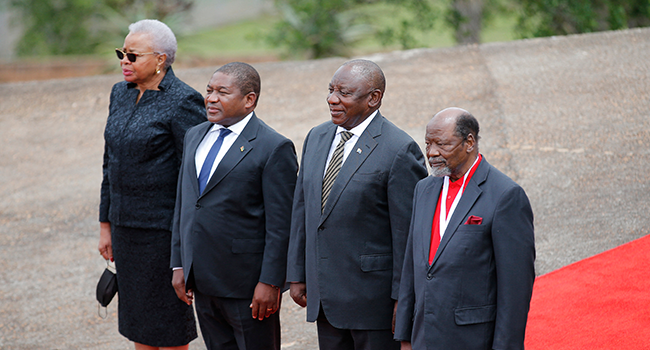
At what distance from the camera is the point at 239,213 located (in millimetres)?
3207

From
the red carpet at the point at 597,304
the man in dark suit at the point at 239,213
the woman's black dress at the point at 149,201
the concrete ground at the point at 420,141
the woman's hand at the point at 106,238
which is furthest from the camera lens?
the concrete ground at the point at 420,141

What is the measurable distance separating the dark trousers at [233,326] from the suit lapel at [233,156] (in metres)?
0.55

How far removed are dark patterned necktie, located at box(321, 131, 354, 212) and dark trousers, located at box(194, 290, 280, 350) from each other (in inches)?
28.8

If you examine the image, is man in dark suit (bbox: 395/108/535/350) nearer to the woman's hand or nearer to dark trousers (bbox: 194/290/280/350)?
dark trousers (bbox: 194/290/280/350)

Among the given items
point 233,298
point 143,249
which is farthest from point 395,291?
point 143,249

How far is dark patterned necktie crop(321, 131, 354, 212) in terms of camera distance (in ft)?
9.58

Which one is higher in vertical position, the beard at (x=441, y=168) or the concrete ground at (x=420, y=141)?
the beard at (x=441, y=168)

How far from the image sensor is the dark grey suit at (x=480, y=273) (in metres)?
2.47

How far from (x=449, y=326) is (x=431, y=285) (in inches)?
6.6

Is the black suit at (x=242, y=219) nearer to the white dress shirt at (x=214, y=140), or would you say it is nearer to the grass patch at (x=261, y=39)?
the white dress shirt at (x=214, y=140)

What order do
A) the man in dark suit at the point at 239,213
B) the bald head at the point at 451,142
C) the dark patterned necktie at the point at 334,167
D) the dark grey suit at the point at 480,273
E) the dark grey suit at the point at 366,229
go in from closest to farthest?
the dark grey suit at the point at 480,273
the bald head at the point at 451,142
the dark grey suit at the point at 366,229
the dark patterned necktie at the point at 334,167
the man in dark suit at the point at 239,213

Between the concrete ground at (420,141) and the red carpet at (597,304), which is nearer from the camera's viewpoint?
the red carpet at (597,304)

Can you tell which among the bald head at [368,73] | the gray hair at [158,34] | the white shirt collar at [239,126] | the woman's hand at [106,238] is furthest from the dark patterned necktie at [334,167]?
the woman's hand at [106,238]

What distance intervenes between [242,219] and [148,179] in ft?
2.12
